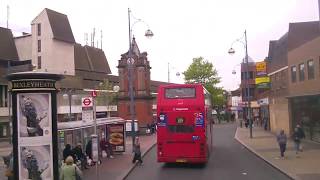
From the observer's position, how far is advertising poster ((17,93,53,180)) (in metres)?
16.3

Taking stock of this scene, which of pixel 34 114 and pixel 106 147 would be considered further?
pixel 106 147

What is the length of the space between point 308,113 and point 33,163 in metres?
30.1

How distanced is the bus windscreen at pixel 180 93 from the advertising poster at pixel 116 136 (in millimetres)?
8145

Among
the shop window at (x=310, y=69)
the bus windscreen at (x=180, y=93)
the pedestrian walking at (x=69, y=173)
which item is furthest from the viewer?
the shop window at (x=310, y=69)

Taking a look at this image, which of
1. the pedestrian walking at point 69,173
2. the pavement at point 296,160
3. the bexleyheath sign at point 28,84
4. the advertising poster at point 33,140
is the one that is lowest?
the pavement at point 296,160

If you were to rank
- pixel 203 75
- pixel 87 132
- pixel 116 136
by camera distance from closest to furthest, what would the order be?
1. pixel 87 132
2. pixel 116 136
3. pixel 203 75

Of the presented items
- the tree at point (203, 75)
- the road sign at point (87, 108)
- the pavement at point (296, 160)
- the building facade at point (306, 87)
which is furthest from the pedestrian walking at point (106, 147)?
the tree at point (203, 75)

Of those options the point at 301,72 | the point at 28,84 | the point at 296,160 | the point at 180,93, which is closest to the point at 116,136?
the point at 180,93

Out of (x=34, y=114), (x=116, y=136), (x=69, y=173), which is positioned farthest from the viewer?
(x=116, y=136)

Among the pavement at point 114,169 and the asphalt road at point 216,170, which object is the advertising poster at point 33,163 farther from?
the asphalt road at point 216,170

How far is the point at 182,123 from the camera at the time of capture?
91.5ft

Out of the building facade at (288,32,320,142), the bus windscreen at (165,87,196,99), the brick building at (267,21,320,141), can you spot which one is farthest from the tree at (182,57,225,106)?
the bus windscreen at (165,87,196,99)

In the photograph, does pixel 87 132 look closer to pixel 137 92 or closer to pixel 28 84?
pixel 28 84

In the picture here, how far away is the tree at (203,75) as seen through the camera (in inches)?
3733
